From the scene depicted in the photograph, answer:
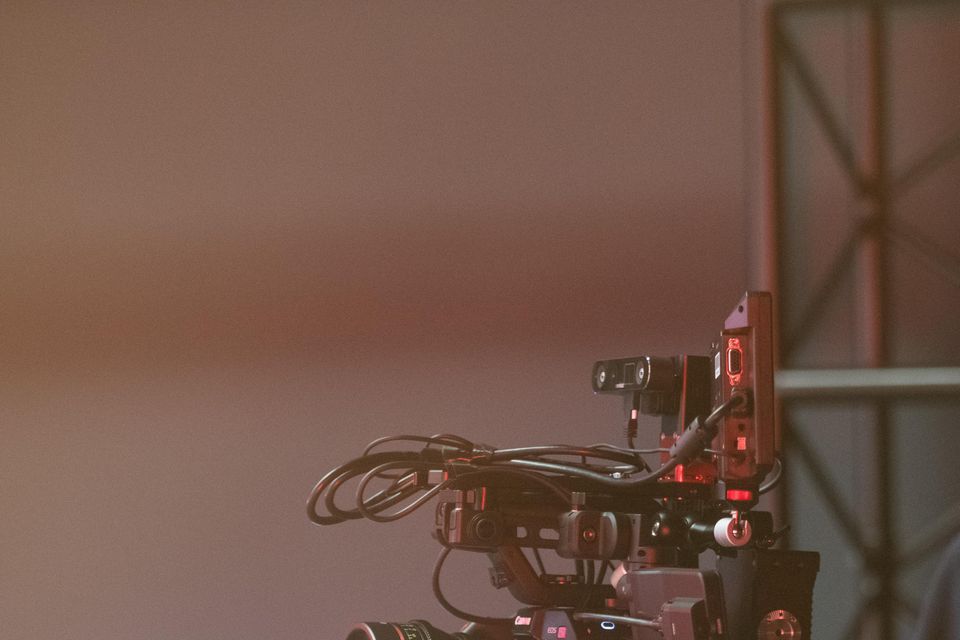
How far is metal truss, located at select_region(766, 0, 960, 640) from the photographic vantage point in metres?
2.31

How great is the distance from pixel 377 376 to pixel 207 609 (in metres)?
0.76

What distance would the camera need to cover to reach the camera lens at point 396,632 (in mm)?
1485

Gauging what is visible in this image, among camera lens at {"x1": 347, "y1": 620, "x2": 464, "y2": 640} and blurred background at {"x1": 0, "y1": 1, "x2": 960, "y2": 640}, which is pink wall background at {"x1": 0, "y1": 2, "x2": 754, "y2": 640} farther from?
camera lens at {"x1": 347, "y1": 620, "x2": 464, "y2": 640}

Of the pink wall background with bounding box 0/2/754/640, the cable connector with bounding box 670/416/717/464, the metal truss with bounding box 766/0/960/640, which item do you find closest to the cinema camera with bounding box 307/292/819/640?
the cable connector with bounding box 670/416/717/464

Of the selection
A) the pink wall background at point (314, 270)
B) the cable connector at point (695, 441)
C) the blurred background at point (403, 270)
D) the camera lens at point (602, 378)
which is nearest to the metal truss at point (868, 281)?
the blurred background at point (403, 270)

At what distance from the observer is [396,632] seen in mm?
1497

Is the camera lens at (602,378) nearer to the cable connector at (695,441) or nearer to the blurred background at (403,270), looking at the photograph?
the cable connector at (695,441)

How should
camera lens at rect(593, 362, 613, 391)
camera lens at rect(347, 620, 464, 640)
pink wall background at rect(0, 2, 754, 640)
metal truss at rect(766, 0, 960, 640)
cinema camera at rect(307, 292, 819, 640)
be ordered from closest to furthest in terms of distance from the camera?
cinema camera at rect(307, 292, 819, 640), camera lens at rect(347, 620, 464, 640), camera lens at rect(593, 362, 613, 391), metal truss at rect(766, 0, 960, 640), pink wall background at rect(0, 2, 754, 640)

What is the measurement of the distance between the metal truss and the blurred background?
1cm

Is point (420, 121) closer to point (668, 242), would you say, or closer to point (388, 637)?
point (668, 242)

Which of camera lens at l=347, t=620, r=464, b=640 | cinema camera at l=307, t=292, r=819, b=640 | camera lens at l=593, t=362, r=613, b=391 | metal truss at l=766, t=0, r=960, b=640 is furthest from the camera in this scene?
metal truss at l=766, t=0, r=960, b=640

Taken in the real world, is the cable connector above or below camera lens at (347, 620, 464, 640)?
above

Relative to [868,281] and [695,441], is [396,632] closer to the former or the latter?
[695,441]

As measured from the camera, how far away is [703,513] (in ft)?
4.55
